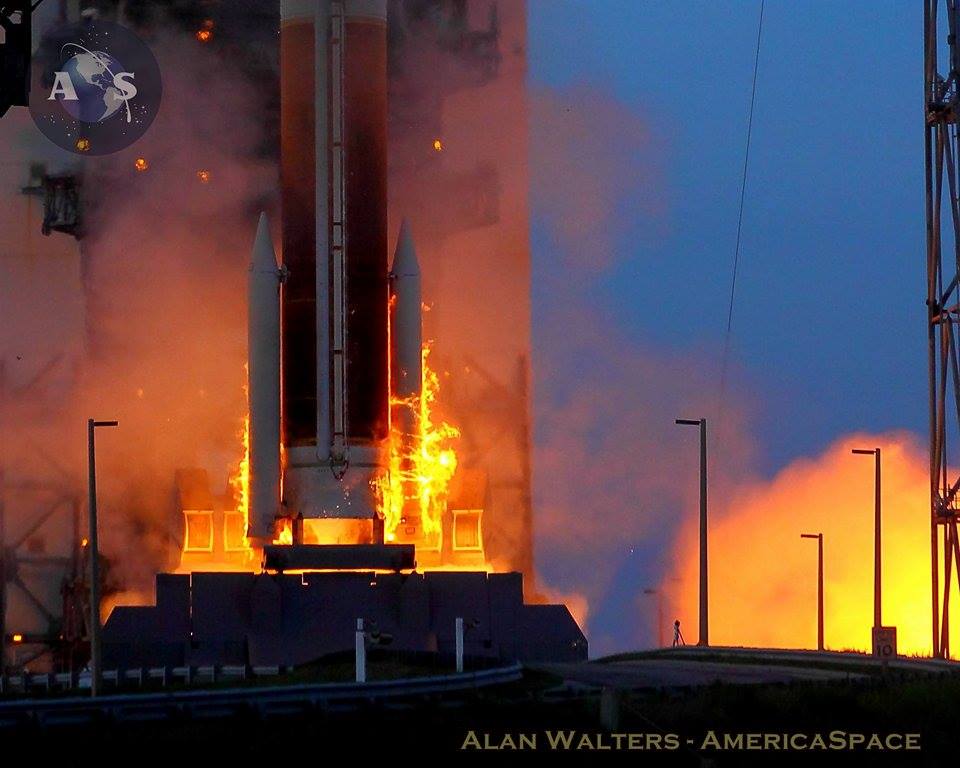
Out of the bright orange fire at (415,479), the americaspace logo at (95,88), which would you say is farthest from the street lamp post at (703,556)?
the americaspace logo at (95,88)

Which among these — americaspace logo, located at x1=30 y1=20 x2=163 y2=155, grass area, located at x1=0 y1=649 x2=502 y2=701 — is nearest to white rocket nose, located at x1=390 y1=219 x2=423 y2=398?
grass area, located at x1=0 y1=649 x2=502 y2=701

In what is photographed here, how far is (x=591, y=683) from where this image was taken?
4881 centimetres

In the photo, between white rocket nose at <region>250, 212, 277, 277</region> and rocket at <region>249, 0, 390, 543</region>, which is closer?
rocket at <region>249, 0, 390, 543</region>

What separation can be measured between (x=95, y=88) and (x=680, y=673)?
4125 cm

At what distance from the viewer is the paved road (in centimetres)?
4922

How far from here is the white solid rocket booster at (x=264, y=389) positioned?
65.4 metres

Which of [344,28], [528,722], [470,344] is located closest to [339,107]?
[344,28]

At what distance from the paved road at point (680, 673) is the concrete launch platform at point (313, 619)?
799 centimetres

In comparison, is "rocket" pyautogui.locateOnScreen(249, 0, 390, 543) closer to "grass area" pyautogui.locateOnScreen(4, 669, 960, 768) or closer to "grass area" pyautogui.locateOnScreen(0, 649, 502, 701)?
"grass area" pyautogui.locateOnScreen(0, 649, 502, 701)

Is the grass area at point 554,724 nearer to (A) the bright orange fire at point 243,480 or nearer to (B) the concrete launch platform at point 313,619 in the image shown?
(B) the concrete launch platform at point 313,619

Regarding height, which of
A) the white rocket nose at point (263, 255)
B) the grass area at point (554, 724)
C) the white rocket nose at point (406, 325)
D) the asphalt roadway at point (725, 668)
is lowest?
the asphalt roadway at point (725, 668)

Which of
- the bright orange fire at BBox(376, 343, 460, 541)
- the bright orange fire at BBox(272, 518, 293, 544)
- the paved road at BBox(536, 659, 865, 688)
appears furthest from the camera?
Answer: the bright orange fire at BBox(376, 343, 460, 541)

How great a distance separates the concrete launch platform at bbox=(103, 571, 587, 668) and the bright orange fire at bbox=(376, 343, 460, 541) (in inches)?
92.5

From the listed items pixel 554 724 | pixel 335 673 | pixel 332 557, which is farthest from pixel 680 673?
pixel 332 557
